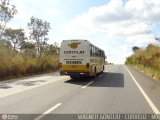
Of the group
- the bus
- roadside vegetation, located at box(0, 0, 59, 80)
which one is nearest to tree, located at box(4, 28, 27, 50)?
roadside vegetation, located at box(0, 0, 59, 80)

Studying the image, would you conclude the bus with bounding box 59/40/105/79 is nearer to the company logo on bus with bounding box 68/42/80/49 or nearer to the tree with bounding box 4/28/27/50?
the company logo on bus with bounding box 68/42/80/49

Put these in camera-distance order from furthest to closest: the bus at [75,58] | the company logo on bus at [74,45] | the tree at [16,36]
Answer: the tree at [16,36]
the company logo on bus at [74,45]
the bus at [75,58]

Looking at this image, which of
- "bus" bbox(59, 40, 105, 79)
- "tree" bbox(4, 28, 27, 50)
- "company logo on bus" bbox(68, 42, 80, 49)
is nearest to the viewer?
"bus" bbox(59, 40, 105, 79)

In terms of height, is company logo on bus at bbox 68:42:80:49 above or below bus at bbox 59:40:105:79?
above

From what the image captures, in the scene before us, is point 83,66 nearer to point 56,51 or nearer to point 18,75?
point 18,75

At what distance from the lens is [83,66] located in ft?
91.1

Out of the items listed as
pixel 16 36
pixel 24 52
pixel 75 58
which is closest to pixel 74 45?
pixel 75 58

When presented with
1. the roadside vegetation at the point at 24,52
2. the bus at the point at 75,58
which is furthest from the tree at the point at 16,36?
the bus at the point at 75,58

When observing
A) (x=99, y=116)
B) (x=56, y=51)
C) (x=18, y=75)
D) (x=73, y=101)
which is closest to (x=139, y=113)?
(x=99, y=116)

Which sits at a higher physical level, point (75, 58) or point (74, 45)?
point (74, 45)

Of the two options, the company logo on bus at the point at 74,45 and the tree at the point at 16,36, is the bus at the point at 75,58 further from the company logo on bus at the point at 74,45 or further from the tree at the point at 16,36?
the tree at the point at 16,36

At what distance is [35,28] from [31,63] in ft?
61.2

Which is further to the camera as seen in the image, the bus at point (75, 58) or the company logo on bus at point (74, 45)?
the company logo on bus at point (74, 45)

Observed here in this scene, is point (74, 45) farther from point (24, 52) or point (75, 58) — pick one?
point (24, 52)
